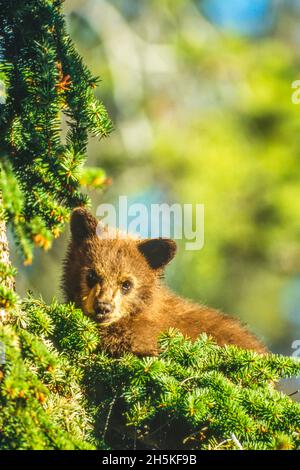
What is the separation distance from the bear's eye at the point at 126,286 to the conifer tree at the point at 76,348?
1112mm

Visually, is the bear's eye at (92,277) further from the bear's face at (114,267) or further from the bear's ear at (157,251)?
the bear's ear at (157,251)

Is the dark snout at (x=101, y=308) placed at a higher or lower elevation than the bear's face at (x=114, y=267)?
lower

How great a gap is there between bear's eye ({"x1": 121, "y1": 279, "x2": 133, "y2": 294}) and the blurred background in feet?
14.4

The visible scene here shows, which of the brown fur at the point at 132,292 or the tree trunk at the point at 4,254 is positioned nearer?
the tree trunk at the point at 4,254

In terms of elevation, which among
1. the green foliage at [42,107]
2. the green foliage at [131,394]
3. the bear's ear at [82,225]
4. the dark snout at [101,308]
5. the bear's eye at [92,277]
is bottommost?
the green foliage at [131,394]

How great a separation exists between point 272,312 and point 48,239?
9.73m

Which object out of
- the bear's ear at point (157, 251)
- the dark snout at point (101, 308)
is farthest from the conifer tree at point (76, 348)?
the bear's ear at point (157, 251)

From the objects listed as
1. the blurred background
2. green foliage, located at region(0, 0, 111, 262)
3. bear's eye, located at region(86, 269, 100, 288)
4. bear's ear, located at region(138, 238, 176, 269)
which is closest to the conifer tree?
green foliage, located at region(0, 0, 111, 262)

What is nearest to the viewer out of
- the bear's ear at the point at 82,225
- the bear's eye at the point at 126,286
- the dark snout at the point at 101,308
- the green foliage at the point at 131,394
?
the green foliage at the point at 131,394

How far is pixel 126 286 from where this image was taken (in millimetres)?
5195

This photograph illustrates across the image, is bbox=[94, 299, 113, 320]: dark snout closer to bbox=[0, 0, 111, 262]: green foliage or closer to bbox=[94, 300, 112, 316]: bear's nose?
bbox=[94, 300, 112, 316]: bear's nose

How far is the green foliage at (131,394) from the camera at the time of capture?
3064mm

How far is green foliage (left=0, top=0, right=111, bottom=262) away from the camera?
12.4ft

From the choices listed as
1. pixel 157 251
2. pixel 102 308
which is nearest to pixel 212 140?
pixel 157 251
